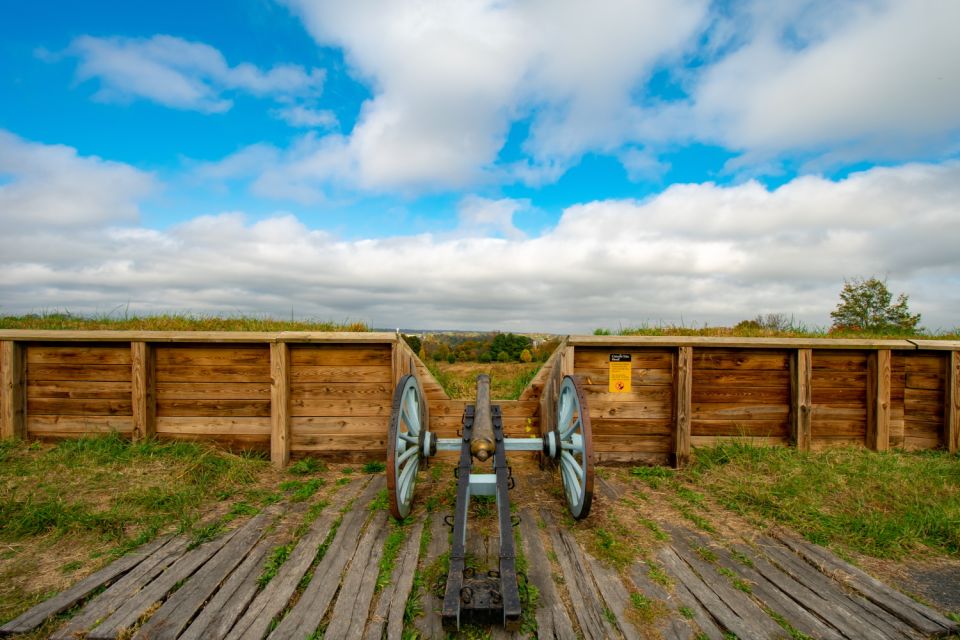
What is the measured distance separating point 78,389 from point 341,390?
138 inches

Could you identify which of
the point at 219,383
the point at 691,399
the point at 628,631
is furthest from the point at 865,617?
the point at 219,383

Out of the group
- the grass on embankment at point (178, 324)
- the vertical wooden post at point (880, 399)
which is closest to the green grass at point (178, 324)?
the grass on embankment at point (178, 324)

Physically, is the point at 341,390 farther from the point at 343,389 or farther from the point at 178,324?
the point at 178,324

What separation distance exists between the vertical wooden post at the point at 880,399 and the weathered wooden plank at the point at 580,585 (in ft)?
16.6

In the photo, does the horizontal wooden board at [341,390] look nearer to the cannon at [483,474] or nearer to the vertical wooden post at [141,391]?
the cannon at [483,474]

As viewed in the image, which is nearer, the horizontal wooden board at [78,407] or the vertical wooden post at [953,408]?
the horizontal wooden board at [78,407]

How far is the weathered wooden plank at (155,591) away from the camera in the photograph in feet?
9.04

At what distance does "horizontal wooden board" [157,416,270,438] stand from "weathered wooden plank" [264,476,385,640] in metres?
2.27

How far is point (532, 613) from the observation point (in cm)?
285

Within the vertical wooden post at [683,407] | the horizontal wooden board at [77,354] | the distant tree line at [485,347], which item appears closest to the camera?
the vertical wooden post at [683,407]

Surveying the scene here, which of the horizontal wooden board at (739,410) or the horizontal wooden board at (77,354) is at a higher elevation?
the horizontal wooden board at (77,354)

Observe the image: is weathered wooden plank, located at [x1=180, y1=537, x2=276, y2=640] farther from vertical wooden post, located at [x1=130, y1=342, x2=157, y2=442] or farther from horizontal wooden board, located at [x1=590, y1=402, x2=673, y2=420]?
horizontal wooden board, located at [x1=590, y1=402, x2=673, y2=420]

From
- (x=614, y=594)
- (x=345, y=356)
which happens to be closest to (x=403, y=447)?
(x=345, y=356)

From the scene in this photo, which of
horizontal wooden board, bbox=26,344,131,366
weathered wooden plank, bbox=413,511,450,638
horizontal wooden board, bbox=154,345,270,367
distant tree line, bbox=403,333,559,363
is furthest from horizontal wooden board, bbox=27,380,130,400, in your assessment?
distant tree line, bbox=403,333,559,363
